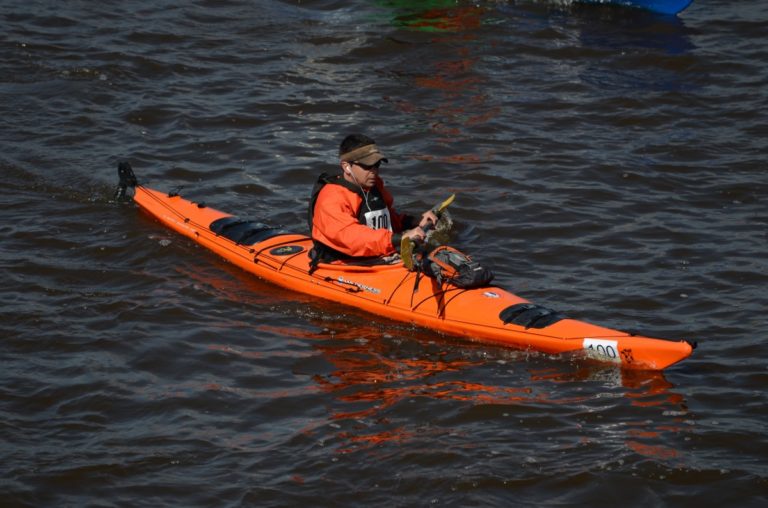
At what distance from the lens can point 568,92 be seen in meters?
11.8

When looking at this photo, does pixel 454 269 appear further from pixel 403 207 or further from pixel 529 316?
pixel 403 207

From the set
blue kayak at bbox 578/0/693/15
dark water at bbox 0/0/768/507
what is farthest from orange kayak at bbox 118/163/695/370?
blue kayak at bbox 578/0/693/15

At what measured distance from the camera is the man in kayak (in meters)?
7.25

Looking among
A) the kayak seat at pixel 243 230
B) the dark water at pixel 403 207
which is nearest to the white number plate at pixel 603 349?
the dark water at pixel 403 207

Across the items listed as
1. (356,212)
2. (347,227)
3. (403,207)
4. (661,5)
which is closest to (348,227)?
(347,227)

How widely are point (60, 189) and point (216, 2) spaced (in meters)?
5.76

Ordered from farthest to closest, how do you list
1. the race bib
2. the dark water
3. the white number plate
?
the race bib
the white number plate
the dark water

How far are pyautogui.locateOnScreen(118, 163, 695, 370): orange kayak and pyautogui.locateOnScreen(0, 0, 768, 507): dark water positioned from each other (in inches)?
4.5

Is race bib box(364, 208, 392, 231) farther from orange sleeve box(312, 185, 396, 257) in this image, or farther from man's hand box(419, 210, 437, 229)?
man's hand box(419, 210, 437, 229)

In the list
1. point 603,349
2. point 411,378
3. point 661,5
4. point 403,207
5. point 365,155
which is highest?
point 661,5

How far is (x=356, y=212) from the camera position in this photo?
742cm

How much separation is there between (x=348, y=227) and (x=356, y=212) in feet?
0.51

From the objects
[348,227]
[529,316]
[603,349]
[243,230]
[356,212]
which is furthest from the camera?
[243,230]

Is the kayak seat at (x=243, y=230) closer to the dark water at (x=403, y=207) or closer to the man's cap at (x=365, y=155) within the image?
the dark water at (x=403, y=207)
